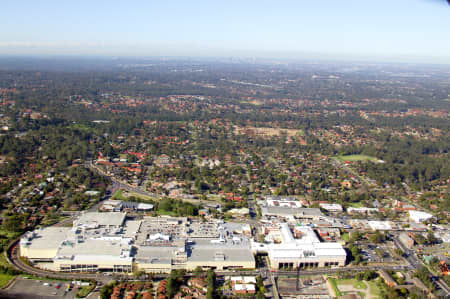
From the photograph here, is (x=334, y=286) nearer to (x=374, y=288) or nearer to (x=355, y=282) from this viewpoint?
(x=355, y=282)

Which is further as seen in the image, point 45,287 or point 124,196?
point 124,196

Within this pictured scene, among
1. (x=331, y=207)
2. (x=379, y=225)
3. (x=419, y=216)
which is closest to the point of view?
(x=379, y=225)

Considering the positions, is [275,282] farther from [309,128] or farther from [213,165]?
[309,128]

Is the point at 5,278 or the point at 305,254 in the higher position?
the point at 5,278

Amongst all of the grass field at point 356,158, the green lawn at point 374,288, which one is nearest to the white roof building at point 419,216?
the green lawn at point 374,288

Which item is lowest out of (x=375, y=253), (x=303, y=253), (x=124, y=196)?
(x=375, y=253)

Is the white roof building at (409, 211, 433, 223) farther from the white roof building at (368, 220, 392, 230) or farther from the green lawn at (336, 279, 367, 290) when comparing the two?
the green lawn at (336, 279, 367, 290)

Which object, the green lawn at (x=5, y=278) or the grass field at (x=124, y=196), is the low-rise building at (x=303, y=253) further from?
the green lawn at (x=5, y=278)

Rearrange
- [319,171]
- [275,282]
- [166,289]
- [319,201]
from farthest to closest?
[319,171]
[319,201]
[275,282]
[166,289]

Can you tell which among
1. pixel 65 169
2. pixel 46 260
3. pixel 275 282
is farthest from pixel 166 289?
pixel 65 169

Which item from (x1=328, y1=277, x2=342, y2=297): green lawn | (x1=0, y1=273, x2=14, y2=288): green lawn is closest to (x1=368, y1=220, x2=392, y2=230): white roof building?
(x1=328, y1=277, x2=342, y2=297): green lawn

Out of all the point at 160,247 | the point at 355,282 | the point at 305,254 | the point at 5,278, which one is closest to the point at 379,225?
the point at 355,282
